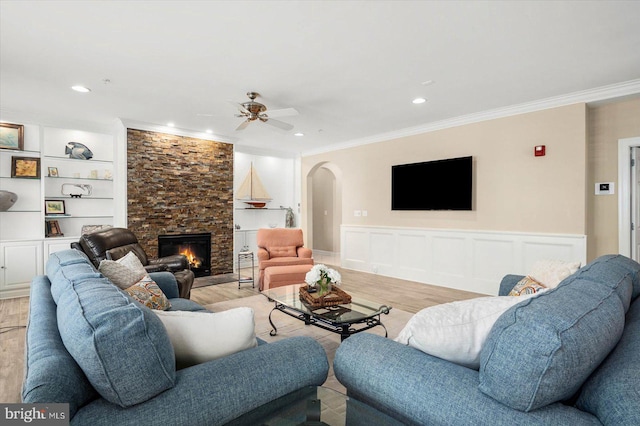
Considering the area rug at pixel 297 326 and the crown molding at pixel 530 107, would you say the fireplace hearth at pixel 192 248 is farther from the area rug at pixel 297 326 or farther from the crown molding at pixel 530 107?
the crown molding at pixel 530 107

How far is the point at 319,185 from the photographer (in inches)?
380

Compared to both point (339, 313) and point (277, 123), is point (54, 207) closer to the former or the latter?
point (277, 123)

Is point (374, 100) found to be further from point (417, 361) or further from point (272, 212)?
point (272, 212)

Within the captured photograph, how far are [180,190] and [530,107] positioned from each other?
539 cm

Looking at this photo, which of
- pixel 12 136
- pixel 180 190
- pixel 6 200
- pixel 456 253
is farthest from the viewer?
pixel 180 190

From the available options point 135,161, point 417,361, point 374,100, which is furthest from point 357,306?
point 135,161

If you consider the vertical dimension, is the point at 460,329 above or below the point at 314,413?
above

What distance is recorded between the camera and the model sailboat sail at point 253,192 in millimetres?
7180

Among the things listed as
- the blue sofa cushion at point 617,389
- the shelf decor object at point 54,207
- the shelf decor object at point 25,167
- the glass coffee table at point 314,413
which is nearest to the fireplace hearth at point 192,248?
the shelf decor object at point 54,207

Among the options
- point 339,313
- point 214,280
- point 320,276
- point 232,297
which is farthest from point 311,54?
point 214,280

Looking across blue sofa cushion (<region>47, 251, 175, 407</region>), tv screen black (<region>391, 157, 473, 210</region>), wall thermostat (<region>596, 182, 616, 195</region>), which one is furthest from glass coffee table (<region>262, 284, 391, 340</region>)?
wall thermostat (<region>596, 182, 616, 195</region>)

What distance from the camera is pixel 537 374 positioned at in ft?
2.81

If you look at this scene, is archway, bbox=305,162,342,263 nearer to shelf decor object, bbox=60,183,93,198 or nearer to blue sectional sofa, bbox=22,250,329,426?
shelf decor object, bbox=60,183,93,198

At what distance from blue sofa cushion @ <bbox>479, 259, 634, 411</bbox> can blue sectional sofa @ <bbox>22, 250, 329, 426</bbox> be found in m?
0.64
